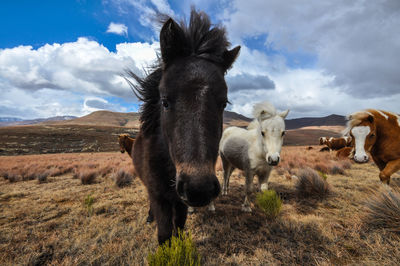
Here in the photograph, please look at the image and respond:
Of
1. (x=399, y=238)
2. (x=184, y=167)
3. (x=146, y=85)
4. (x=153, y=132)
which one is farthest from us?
(x=146, y=85)

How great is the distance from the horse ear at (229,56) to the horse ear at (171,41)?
617 mm

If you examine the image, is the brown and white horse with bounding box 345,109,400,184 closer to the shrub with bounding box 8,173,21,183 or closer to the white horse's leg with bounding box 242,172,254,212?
the white horse's leg with bounding box 242,172,254,212

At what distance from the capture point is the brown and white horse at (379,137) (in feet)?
13.3

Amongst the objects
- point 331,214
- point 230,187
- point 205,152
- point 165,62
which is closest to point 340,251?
point 331,214

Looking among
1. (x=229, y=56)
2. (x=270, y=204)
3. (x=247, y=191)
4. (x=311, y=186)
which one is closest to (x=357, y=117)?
(x=311, y=186)

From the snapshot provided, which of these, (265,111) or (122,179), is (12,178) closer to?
(122,179)

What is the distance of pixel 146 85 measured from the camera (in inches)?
100

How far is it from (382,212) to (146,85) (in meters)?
4.54

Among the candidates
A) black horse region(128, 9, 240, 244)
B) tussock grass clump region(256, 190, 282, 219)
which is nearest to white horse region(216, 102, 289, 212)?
tussock grass clump region(256, 190, 282, 219)

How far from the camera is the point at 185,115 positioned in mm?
1522

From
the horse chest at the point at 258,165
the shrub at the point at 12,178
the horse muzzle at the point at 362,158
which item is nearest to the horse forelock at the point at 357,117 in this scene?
the horse muzzle at the point at 362,158

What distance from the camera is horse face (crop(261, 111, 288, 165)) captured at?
3.60 m

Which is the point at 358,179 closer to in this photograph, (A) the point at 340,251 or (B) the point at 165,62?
(A) the point at 340,251

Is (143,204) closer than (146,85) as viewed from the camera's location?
No
